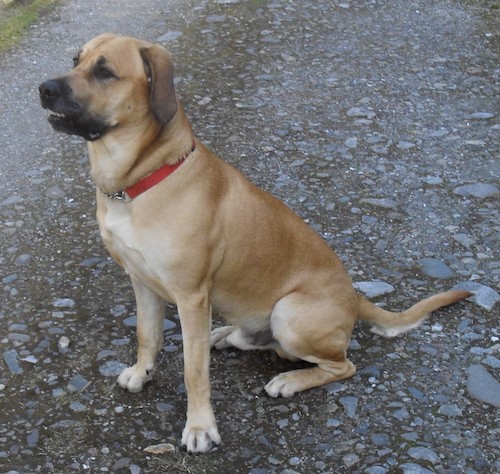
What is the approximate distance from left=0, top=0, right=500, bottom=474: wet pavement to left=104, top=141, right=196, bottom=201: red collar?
1.06 m

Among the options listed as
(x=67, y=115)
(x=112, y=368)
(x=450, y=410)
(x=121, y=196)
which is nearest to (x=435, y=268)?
(x=450, y=410)

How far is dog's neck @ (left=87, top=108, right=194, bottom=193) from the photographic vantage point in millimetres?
3717

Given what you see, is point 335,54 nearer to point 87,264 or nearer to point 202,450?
point 87,264

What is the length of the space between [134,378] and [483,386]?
171 cm

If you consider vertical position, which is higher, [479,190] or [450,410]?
[450,410]

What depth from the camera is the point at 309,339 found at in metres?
4.23

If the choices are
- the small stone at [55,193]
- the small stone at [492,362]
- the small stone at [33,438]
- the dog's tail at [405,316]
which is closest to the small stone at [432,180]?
the dog's tail at [405,316]

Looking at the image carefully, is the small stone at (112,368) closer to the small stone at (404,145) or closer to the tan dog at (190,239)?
the tan dog at (190,239)

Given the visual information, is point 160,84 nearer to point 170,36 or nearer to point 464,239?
point 464,239

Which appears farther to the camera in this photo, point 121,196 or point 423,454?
point 423,454

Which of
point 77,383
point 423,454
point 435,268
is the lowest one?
point 435,268

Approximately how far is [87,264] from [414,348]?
2.00 metres

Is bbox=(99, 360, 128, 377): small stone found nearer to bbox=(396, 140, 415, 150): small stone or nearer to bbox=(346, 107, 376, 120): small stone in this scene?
bbox=(396, 140, 415, 150): small stone

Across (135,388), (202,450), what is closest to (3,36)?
(135,388)
